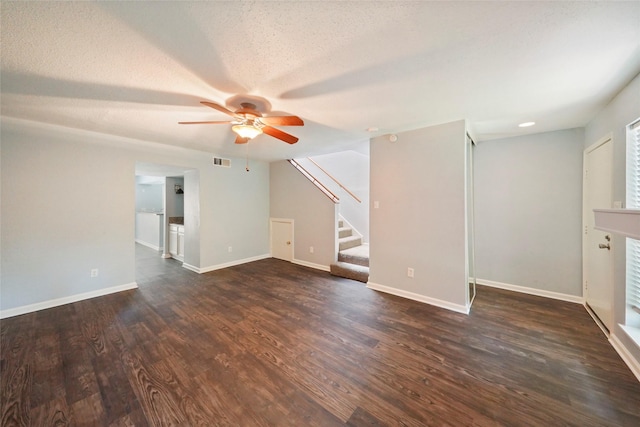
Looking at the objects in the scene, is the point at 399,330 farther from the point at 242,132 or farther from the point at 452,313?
the point at 242,132

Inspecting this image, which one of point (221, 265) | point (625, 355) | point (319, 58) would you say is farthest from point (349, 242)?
point (319, 58)

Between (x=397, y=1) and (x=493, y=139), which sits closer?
(x=397, y=1)

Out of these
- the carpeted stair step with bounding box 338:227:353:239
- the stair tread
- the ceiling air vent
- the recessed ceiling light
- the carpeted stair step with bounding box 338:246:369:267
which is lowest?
the stair tread

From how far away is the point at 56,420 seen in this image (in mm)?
1371

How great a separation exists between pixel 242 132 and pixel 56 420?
2386 mm

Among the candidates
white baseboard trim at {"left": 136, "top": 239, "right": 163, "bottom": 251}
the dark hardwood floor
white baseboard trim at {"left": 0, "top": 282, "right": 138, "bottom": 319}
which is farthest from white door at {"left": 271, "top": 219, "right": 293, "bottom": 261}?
white baseboard trim at {"left": 136, "top": 239, "right": 163, "bottom": 251}

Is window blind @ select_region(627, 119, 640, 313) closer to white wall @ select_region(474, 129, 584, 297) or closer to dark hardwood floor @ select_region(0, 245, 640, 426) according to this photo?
dark hardwood floor @ select_region(0, 245, 640, 426)

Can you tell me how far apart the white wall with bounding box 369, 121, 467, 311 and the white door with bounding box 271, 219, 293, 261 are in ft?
7.30

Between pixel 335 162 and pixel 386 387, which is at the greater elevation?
pixel 335 162

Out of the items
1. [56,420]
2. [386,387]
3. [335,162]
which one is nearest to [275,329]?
[386,387]

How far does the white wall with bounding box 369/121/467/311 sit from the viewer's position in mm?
2723

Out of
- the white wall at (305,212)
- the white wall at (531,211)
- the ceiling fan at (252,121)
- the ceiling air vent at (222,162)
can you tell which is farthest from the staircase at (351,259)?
the ceiling air vent at (222,162)

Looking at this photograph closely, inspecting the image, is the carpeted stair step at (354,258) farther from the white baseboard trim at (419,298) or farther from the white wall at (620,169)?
the white wall at (620,169)

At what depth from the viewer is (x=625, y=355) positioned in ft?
6.02
